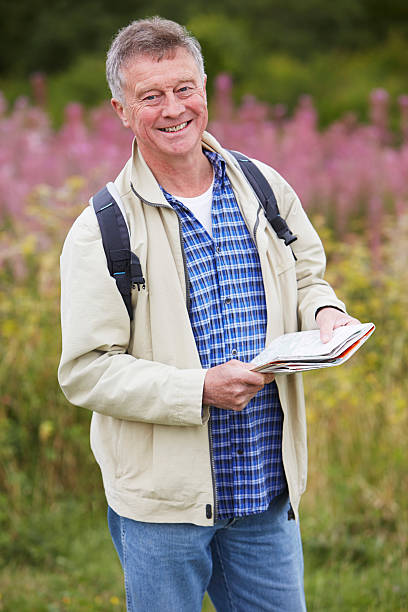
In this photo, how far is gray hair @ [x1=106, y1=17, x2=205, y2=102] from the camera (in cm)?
213

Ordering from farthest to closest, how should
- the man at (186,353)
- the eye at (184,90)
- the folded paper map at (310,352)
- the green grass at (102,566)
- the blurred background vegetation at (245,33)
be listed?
the blurred background vegetation at (245,33) → the green grass at (102,566) → the eye at (184,90) → the man at (186,353) → the folded paper map at (310,352)

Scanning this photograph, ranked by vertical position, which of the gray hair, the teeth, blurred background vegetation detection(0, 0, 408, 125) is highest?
blurred background vegetation detection(0, 0, 408, 125)

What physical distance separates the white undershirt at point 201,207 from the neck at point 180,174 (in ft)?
0.07

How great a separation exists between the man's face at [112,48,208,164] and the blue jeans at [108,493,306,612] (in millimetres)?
1129

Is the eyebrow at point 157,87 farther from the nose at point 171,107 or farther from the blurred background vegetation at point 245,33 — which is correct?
the blurred background vegetation at point 245,33

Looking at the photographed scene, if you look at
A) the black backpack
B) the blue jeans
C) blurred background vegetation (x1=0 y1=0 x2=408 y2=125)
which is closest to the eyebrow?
the black backpack

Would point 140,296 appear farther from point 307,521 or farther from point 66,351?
point 307,521

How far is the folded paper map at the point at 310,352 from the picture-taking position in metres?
Result: 2.00

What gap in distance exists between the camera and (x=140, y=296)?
2135 millimetres

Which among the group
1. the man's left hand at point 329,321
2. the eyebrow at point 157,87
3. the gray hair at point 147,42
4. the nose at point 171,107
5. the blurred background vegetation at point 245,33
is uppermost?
the blurred background vegetation at point 245,33

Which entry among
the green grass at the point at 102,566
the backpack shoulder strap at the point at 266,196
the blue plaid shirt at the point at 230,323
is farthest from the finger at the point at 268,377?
the green grass at the point at 102,566

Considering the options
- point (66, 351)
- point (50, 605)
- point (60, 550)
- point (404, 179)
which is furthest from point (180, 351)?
point (404, 179)

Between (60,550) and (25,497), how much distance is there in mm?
411

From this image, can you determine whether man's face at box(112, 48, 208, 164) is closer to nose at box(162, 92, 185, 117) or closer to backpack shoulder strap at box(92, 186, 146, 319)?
nose at box(162, 92, 185, 117)
